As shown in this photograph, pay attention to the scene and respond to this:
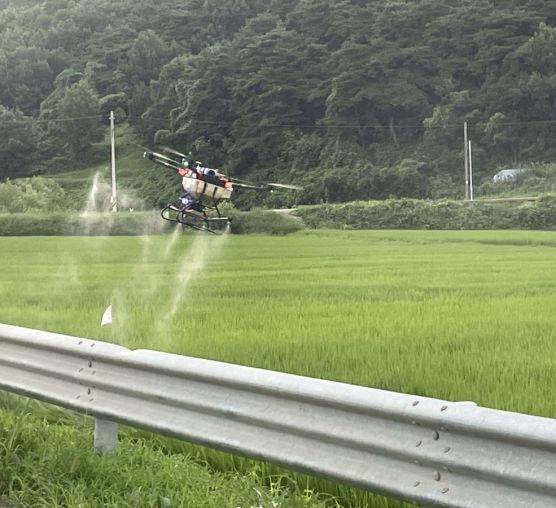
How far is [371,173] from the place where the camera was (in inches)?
216

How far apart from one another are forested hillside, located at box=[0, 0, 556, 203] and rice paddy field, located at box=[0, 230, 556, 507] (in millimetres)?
458

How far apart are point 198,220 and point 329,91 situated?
1.17 m

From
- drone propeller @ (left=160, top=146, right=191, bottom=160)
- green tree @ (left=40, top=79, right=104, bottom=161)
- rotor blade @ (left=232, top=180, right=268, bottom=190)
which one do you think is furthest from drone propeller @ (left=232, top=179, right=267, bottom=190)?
green tree @ (left=40, top=79, right=104, bottom=161)

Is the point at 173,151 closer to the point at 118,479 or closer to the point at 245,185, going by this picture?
the point at 245,185

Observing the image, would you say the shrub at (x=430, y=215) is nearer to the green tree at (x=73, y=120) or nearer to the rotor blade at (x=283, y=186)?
the rotor blade at (x=283, y=186)

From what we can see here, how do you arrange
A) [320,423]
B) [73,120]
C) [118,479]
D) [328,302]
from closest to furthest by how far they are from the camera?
[320,423] → [118,479] → [328,302] → [73,120]

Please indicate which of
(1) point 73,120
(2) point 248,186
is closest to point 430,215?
(2) point 248,186

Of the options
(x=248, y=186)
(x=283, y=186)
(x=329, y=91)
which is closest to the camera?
(x=248, y=186)

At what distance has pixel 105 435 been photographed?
3652 millimetres

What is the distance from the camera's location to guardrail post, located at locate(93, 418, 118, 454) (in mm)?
3633

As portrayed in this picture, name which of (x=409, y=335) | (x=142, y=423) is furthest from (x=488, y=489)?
(x=409, y=335)

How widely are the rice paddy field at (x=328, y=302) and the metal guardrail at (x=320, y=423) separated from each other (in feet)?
1.40

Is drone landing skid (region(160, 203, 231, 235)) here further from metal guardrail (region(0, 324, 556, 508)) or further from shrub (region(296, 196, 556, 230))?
metal guardrail (region(0, 324, 556, 508))

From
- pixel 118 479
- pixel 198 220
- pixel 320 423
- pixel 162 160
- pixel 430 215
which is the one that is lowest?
pixel 118 479
